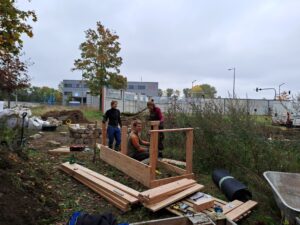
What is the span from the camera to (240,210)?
15.1ft

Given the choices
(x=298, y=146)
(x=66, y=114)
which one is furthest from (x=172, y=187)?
(x=66, y=114)

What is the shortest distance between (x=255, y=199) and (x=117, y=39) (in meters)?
30.2

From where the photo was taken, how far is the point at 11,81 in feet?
48.7

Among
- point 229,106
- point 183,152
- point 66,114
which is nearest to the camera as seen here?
point 229,106

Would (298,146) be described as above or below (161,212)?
above

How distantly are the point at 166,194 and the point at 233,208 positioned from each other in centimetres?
109

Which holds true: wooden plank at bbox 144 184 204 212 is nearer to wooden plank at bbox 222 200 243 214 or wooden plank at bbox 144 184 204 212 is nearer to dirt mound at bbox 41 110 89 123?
wooden plank at bbox 222 200 243 214

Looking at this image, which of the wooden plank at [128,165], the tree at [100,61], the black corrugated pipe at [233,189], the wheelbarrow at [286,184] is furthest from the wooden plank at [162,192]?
the tree at [100,61]

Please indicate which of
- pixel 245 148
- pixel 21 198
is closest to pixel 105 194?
pixel 21 198

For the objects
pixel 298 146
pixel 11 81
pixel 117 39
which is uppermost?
pixel 117 39

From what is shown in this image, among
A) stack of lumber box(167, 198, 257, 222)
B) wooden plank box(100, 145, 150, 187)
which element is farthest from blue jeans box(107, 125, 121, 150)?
stack of lumber box(167, 198, 257, 222)

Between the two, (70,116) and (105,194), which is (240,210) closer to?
(105,194)

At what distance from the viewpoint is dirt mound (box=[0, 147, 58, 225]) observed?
157 inches

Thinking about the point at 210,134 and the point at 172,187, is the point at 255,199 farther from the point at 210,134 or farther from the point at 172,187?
the point at 210,134
